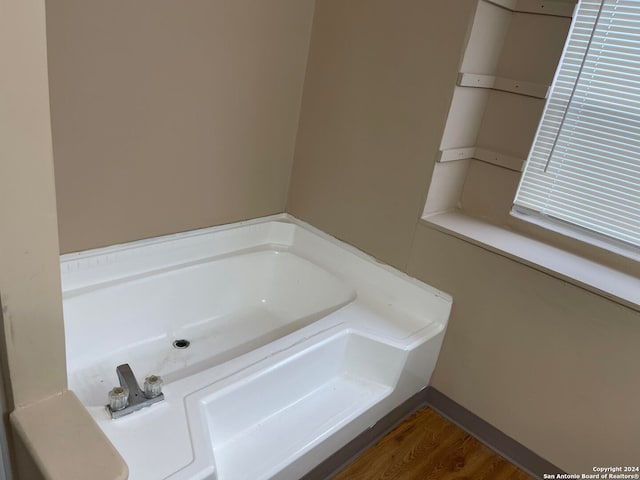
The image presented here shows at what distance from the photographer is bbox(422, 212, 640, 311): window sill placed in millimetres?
1509

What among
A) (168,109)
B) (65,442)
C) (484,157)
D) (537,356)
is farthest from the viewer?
(484,157)

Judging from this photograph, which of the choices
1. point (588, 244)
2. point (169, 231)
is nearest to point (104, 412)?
point (169, 231)

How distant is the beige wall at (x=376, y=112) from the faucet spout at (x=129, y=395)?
3.56 ft

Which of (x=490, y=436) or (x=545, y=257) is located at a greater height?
(x=545, y=257)

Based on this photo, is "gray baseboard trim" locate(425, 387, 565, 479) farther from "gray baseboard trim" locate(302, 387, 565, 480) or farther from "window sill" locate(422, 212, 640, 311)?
"window sill" locate(422, 212, 640, 311)

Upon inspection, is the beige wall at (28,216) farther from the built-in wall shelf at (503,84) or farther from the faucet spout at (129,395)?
the built-in wall shelf at (503,84)

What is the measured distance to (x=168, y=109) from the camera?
1783 mm

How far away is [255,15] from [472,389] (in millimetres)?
1713

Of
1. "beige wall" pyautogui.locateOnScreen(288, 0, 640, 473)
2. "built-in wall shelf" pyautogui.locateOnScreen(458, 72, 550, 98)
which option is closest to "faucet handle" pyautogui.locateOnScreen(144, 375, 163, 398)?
"beige wall" pyautogui.locateOnScreen(288, 0, 640, 473)

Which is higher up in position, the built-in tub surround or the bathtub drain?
the built-in tub surround

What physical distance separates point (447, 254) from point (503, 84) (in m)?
0.69

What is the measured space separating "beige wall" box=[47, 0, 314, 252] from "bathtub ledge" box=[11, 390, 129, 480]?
86 centimetres

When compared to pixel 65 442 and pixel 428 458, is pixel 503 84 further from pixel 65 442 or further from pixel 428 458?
pixel 65 442

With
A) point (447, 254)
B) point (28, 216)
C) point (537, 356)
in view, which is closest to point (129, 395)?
point (28, 216)
